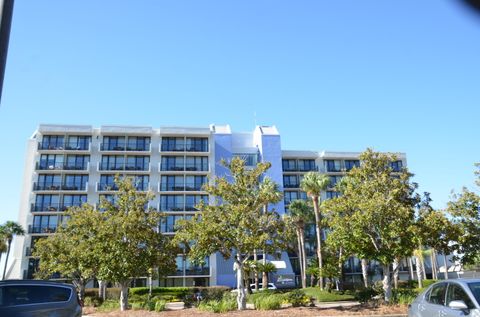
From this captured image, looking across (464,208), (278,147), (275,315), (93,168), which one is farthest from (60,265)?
(278,147)

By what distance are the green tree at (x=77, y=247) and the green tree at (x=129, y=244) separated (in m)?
0.82

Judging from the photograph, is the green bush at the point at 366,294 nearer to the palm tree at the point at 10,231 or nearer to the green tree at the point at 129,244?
the green tree at the point at 129,244

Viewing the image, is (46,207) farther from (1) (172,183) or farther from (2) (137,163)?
(1) (172,183)

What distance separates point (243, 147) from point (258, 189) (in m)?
46.5

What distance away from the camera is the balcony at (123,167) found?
6806 centimetres

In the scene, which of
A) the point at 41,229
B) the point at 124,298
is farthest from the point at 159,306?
the point at 41,229

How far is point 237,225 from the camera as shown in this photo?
79.8 feet

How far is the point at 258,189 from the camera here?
2584cm

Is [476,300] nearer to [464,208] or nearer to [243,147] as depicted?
[464,208]

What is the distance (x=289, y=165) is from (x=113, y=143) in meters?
28.6

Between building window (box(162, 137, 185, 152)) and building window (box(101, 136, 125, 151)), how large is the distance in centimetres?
614

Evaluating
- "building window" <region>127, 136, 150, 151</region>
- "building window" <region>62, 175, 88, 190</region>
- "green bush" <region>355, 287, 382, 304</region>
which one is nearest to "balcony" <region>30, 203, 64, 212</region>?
"building window" <region>62, 175, 88, 190</region>

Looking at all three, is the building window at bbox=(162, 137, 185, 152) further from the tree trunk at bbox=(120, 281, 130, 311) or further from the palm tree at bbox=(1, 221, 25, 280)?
the tree trunk at bbox=(120, 281, 130, 311)

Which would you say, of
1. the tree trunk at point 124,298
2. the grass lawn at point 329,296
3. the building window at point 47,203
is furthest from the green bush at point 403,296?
the building window at point 47,203
